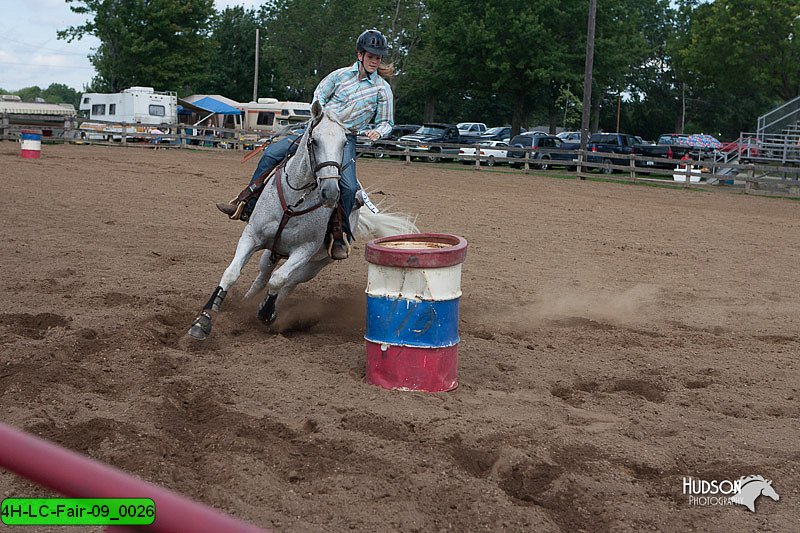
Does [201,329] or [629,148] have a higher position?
[629,148]

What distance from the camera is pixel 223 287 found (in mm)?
6910

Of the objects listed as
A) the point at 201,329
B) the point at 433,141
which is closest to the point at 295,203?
the point at 201,329

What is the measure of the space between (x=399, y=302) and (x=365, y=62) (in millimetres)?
2461

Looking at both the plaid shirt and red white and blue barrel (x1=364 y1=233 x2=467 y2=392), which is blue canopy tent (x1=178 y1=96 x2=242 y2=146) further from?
red white and blue barrel (x1=364 y1=233 x2=467 y2=392)

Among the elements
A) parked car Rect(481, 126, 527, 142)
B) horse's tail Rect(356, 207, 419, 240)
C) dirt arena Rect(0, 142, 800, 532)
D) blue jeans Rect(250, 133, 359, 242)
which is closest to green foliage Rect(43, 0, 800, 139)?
parked car Rect(481, 126, 527, 142)

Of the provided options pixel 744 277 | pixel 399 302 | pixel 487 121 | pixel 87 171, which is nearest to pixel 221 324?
pixel 399 302

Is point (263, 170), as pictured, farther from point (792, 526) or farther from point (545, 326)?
point (792, 526)

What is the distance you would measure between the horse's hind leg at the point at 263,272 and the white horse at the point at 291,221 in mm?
277

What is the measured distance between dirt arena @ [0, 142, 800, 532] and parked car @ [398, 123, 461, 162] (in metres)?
21.0

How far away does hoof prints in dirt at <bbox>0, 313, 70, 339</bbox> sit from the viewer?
21.5 feet

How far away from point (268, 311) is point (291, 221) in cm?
88

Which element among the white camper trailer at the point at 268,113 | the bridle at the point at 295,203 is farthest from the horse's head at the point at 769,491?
the white camper trailer at the point at 268,113

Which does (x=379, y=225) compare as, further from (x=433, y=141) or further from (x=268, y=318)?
(x=433, y=141)

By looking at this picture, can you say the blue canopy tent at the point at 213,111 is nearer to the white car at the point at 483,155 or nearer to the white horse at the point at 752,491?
the white car at the point at 483,155
